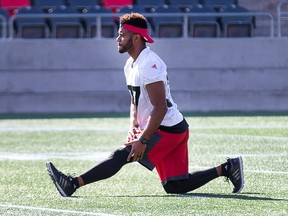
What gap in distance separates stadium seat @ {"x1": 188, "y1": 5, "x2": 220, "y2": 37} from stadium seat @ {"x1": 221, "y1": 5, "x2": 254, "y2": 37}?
20 centimetres

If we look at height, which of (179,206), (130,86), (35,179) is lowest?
(35,179)

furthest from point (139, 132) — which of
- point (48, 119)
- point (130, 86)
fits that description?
point (48, 119)

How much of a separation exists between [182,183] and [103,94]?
13.3 meters

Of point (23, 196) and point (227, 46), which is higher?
point (23, 196)

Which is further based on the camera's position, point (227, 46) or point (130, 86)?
point (227, 46)

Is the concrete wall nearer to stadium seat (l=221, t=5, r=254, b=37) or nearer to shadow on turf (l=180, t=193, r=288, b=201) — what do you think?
stadium seat (l=221, t=5, r=254, b=37)

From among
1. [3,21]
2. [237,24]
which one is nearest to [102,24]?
[3,21]

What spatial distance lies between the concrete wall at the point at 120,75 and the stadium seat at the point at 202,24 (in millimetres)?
861

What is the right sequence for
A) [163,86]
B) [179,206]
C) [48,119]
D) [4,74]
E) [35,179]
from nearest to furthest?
1. [179,206]
2. [163,86]
3. [35,179]
4. [48,119]
5. [4,74]

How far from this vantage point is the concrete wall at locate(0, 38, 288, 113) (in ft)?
72.7

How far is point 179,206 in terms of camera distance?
8.12 m

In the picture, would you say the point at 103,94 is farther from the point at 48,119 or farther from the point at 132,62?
the point at 132,62

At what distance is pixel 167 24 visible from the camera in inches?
917

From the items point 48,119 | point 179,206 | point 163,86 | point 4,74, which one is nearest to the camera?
point 179,206
